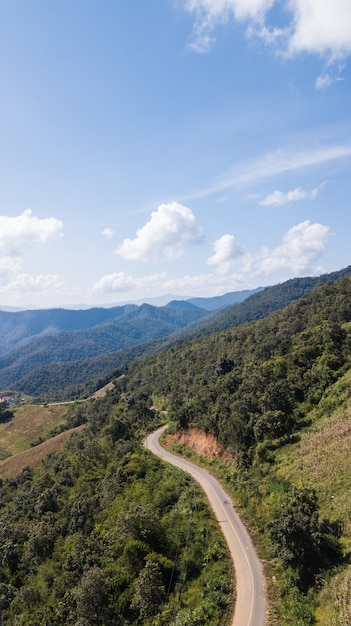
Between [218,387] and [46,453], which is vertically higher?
[218,387]

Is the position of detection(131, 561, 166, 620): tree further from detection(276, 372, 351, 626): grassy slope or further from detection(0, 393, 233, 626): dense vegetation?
detection(276, 372, 351, 626): grassy slope

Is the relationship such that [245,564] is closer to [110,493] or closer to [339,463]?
[339,463]

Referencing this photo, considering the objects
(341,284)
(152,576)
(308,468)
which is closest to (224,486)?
(308,468)

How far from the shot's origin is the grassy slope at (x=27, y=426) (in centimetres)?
13775

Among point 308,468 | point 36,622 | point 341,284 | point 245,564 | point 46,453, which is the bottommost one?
point 46,453

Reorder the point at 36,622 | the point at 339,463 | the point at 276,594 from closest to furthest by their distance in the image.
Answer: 1. the point at 276,594
2. the point at 36,622
3. the point at 339,463

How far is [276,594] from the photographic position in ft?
91.8

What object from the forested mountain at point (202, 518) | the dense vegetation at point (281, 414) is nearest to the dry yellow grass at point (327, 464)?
the forested mountain at point (202, 518)

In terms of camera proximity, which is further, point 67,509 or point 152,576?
point 67,509

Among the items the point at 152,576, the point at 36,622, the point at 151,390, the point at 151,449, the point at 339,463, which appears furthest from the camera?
the point at 151,390

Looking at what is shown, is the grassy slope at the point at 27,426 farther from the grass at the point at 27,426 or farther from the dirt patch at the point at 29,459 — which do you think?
the dirt patch at the point at 29,459

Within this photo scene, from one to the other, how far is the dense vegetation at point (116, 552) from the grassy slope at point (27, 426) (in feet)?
260

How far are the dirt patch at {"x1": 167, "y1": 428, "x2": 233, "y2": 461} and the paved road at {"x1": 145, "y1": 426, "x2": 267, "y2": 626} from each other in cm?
403

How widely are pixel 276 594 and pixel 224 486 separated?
21446 millimetres
